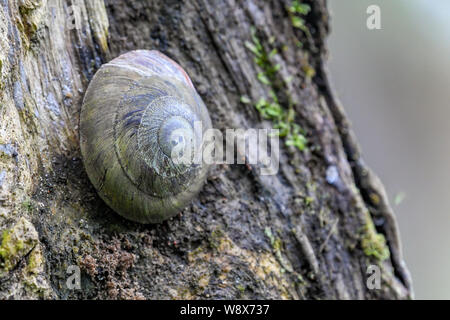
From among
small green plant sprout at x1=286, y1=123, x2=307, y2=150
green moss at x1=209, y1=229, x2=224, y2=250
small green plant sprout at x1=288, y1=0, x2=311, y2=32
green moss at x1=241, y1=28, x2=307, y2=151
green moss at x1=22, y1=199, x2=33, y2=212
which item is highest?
small green plant sprout at x1=288, y1=0, x2=311, y2=32

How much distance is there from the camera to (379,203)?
333cm

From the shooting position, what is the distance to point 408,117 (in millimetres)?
6340

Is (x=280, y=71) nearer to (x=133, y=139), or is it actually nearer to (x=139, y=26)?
(x=139, y=26)

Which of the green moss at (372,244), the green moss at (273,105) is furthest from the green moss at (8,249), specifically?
the green moss at (372,244)

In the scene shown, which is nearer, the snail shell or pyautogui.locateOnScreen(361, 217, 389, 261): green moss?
the snail shell

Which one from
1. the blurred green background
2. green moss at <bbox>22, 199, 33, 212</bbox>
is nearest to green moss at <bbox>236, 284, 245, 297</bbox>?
green moss at <bbox>22, 199, 33, 212</bbox>

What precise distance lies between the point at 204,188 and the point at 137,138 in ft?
2.22

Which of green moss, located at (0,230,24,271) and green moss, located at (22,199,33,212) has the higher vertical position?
green moss, located at (22,199,33,212)

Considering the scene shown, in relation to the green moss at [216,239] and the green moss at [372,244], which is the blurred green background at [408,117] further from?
the green moss at [216,239]

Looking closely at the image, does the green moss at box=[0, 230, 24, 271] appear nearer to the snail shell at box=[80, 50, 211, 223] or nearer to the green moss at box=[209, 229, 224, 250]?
the snail shell at box=[80, 50, 211, 223]

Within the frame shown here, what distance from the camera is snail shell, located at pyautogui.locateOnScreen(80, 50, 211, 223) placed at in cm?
220

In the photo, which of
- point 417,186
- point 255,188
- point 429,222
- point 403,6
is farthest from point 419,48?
point 255,188

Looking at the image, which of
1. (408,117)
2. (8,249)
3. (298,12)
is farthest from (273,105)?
(408,117)

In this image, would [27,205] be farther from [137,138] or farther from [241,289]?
[241,289]
